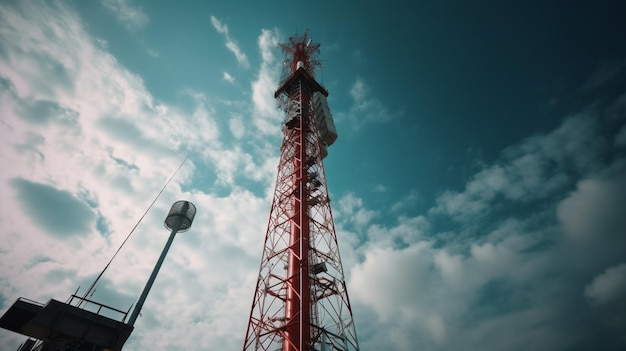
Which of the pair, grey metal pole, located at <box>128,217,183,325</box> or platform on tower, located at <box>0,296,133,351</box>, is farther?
grey metal pole, located at <box>128,217,183,325</box>

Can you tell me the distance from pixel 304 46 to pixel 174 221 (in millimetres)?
27427

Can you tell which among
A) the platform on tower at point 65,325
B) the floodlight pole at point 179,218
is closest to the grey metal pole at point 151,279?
the floodlight pole at point 179,218

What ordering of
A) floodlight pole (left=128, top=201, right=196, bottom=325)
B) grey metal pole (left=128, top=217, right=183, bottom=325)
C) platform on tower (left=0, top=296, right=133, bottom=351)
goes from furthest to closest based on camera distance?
floodlight pole (left=128, top=201, right=196, bottom=325) → grey metal pole (left=128, top=217, right=183, bottom=325) → platform on tower (left=0, top=296, right=133, bottom=351)

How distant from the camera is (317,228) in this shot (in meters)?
22.9

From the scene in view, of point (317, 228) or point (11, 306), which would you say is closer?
point (11, 306)

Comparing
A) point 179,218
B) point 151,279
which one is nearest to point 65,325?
point 151,279

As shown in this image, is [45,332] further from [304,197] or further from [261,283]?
[304,197]

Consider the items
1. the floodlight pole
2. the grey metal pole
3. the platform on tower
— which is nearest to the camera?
the platform on tower

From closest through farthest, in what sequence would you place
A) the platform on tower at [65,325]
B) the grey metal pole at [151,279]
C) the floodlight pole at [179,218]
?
the platform on tower at [65,325], the grey metal pole at [151,279], the floodlight pole at [179,218]

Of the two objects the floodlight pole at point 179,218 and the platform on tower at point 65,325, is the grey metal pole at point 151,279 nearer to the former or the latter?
the floodlight pole at point 179,218

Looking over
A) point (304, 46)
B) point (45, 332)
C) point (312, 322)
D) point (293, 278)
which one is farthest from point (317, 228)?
point (304, 46)

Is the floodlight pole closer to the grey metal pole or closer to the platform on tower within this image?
the grey metal pole

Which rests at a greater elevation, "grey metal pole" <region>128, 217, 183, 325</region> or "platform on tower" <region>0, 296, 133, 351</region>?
"grey metal pole" <region>128, 217, 183, 325</region>

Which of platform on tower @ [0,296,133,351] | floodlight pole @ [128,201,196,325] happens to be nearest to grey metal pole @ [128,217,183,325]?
floodlight pole @ [128,201,196,325]
